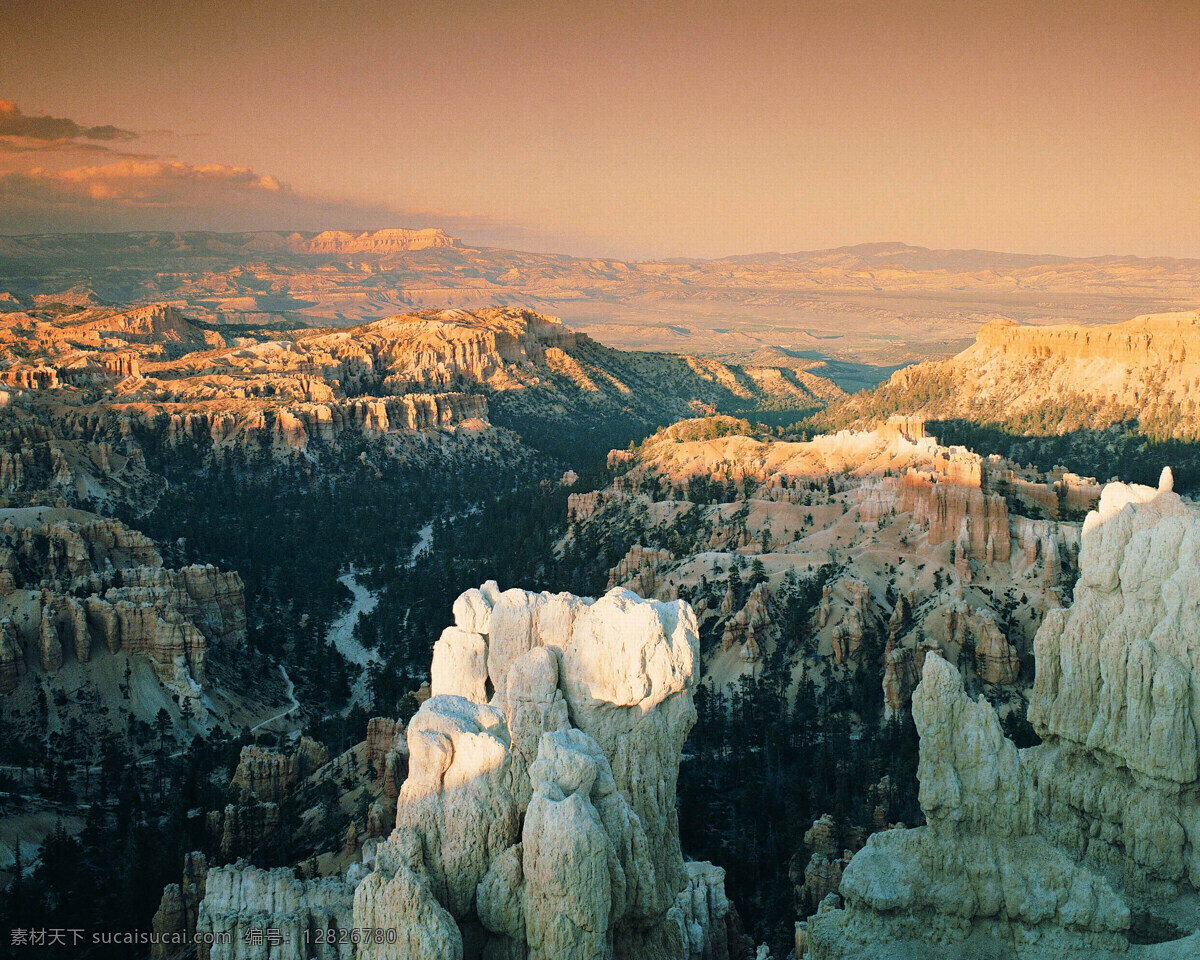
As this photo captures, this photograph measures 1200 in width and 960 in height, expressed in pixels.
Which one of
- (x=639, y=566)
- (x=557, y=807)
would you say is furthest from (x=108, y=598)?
(x=557, y=807)

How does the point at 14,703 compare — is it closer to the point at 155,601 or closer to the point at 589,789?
the point at 155,601

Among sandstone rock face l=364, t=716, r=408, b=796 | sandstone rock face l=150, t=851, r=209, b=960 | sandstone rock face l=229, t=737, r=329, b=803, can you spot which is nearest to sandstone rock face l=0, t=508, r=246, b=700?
sandstone rock face l=229, t=737, r=329, b=803

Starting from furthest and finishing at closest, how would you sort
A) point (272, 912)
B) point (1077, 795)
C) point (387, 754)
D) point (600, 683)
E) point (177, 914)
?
1. point (387, 754)
2. point (177, 914)
3. point (1077, 795)
4. point (272, 912)
5. point (600, 683)

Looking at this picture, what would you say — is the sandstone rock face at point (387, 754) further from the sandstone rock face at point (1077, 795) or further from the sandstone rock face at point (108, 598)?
the sandstone rock face at point (108, 598)

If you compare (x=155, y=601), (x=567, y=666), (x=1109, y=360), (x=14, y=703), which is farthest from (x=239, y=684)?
(x=1109, y=360)

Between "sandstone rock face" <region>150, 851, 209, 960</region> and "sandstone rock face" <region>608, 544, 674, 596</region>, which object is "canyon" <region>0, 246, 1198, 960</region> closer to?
"sandstone rock face" <region>150, 851, 209, 960</region>

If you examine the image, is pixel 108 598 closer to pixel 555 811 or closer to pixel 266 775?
pixel 266 775
